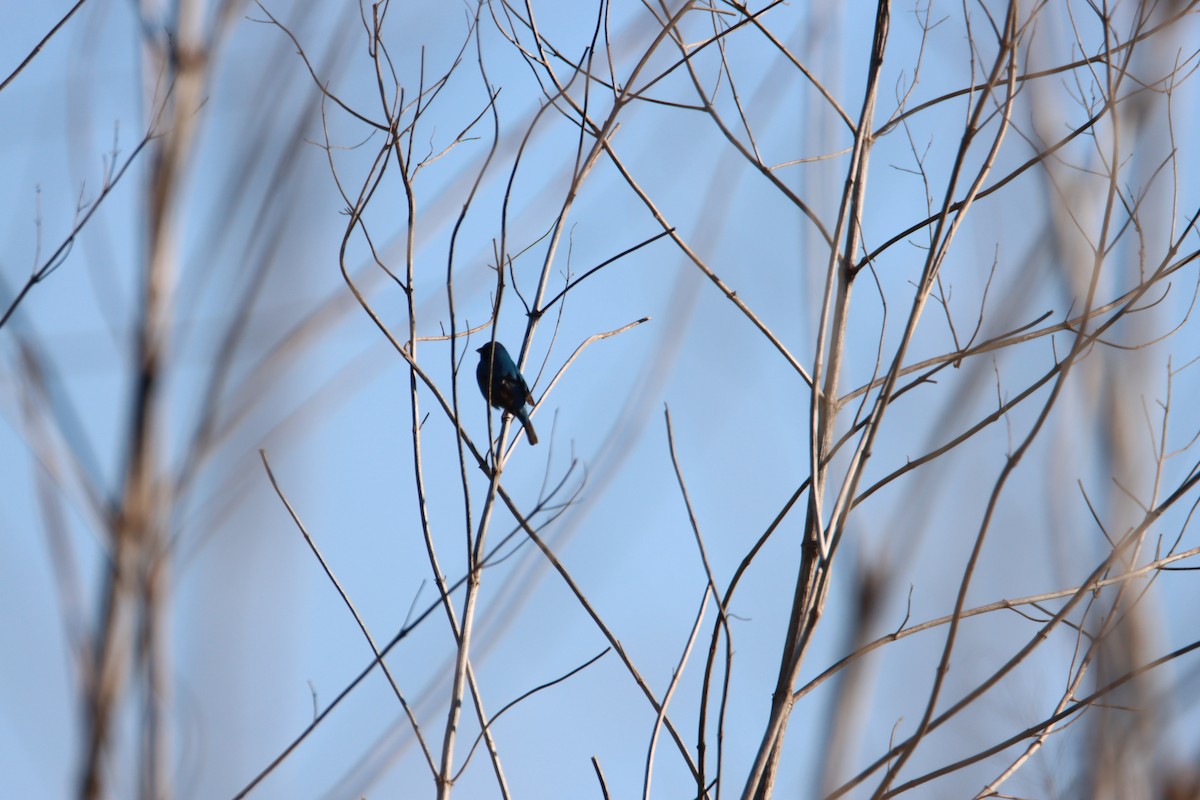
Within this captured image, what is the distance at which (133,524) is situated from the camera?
105 cm

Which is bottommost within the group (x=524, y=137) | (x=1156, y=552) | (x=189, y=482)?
(x=1156, y=552)

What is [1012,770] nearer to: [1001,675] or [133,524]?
[1001,675]

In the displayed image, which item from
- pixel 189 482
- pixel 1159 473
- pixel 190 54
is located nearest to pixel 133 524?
pixel 189 482

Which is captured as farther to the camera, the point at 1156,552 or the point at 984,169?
the point at 1156,552

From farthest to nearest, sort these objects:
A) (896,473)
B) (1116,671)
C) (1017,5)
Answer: (896,473) → (1017,5) → (1116,671)

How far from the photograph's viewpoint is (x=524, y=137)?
2.44 m

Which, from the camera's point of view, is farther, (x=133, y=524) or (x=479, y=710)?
(x=479, y=710)

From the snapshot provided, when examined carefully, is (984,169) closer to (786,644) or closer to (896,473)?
(896,473)

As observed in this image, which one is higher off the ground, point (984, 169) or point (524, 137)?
point (524, 137)

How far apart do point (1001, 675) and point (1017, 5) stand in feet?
3.87

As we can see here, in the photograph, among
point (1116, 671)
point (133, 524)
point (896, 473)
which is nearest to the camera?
point (133, 524)

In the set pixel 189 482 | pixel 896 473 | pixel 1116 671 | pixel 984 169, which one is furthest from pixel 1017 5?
pixel 189 482

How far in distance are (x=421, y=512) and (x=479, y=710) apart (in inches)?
16.4

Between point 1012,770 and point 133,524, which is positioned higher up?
point 133,524
